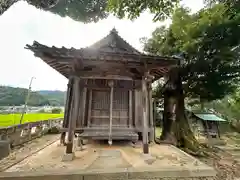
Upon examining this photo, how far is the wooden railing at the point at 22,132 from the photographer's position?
7195 mm

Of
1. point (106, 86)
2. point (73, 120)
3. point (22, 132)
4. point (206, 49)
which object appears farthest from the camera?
point (22, 132)

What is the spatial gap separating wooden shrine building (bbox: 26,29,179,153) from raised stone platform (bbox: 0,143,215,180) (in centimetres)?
60

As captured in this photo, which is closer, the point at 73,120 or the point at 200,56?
the point at 73,120

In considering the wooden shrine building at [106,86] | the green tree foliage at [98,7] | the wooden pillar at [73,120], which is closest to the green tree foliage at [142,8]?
the green tree foliage at [98,7]

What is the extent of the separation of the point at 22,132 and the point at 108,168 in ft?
25.3

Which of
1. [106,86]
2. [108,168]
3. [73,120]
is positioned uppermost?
[106,86]

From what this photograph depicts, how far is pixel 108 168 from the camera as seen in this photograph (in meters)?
3.70

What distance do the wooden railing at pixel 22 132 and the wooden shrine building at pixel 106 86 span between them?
142 inches

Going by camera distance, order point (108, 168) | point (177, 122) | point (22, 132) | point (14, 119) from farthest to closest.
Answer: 1. point (14, 119)
2. point (22, 132)
3. point (177, 122)
4. point (108, 168)

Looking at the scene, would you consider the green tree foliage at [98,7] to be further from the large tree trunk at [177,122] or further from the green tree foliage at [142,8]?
the large tree trunk at [177,122]

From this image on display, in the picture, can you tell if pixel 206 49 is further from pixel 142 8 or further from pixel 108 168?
pixel 108 168

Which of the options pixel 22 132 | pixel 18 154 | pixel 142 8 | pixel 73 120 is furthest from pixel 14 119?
pixel 142 8

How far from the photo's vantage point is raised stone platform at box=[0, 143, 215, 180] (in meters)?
3.40

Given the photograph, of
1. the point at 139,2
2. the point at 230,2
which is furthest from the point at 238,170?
the point at 139,2
